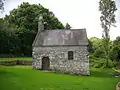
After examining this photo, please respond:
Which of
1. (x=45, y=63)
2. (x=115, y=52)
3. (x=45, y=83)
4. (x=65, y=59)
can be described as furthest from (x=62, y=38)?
(x=45, y=83)

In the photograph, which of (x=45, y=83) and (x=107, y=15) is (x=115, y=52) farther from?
(x=45, y=83)

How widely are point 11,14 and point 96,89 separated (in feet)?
159

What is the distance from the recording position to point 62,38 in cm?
3148

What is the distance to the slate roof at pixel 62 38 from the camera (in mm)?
30531

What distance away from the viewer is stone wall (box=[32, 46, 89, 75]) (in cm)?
2952

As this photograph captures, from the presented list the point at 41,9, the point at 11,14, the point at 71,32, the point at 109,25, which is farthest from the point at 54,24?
the point at 71,32

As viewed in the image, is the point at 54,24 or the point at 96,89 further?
the point at 54,24

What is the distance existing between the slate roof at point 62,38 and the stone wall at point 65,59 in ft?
2.34

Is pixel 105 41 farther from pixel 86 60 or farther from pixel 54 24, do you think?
pixel 54 24

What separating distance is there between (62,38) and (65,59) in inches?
125

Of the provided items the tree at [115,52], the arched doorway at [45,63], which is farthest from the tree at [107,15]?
the arched doorway at [45,63]

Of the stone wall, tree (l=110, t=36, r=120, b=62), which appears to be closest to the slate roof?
the stone wall

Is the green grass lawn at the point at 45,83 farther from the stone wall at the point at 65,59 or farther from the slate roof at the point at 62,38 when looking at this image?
the slate roof at the point at 62,38

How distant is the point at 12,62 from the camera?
35781mm
